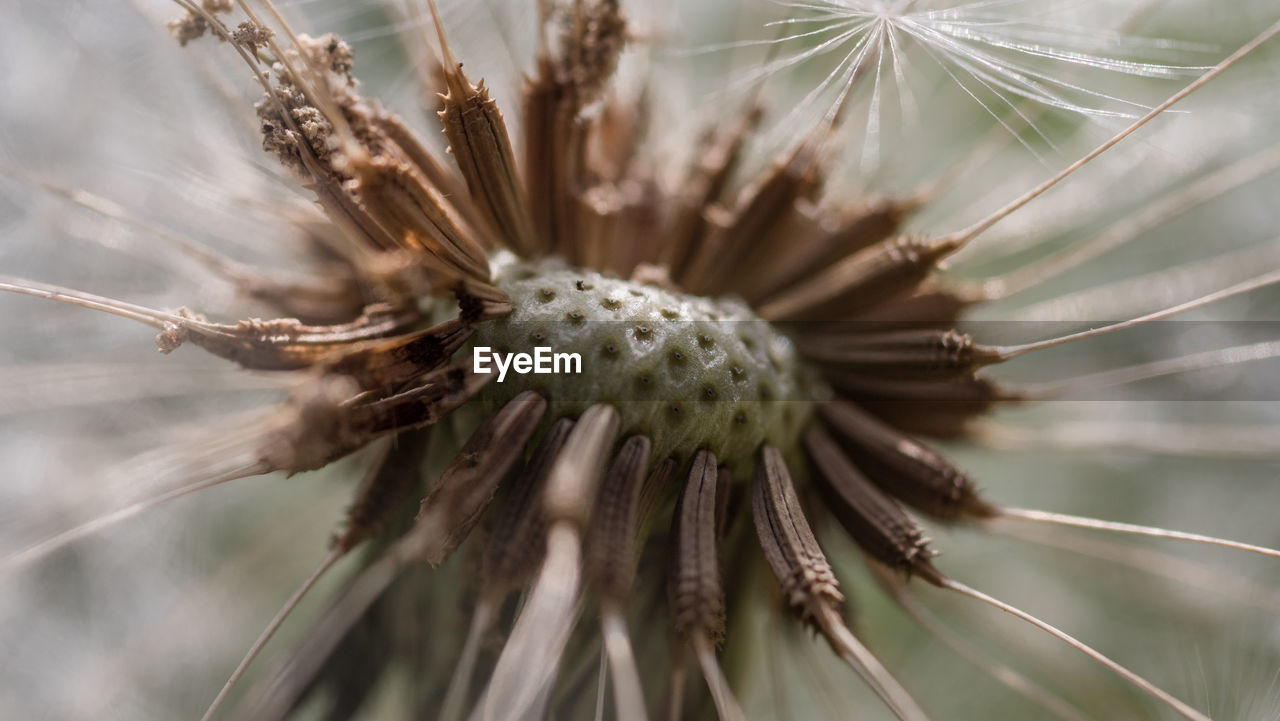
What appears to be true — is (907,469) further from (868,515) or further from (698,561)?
(698,561)

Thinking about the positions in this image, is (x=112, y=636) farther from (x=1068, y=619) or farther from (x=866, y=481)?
(x=1068, y=619)

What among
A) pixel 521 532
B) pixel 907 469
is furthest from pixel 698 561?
pixel 907 469

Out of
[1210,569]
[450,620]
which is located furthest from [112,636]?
[1210,569]

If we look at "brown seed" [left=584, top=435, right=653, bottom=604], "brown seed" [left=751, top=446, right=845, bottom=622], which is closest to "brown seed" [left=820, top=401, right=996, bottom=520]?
"brown seed" [left=751, top=446, right=845, bottom=622]

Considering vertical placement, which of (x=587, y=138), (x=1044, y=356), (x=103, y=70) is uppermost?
(x=103, y=70)

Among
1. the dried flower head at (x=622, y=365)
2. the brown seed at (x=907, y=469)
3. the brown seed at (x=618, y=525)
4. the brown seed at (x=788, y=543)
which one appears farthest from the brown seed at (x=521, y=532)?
the brown seed at (x=907, y=469)

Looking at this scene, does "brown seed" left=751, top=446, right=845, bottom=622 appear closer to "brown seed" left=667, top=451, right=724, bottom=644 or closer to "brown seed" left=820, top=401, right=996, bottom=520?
"brown seed" left=667, top=451, right=724, bottom=644

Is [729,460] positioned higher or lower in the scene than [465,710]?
higher
